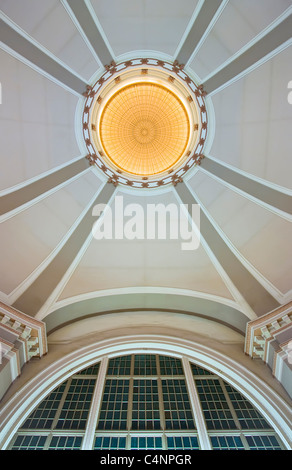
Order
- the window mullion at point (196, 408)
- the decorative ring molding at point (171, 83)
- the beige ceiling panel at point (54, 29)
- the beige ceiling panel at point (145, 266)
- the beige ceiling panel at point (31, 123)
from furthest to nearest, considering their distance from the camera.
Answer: the beige ceiling panel at point (145, 266) < the decorative ring molding at point (171, 83) < the beige ceiling panel at point (31, 123) < the beige ceiling panel at point (54, 29) < the window mullion at point (196, 408)

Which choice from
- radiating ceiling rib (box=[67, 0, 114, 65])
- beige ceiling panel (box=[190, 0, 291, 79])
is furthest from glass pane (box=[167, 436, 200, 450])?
radiating ceiling rib (box=[67, 0, 114, 65])

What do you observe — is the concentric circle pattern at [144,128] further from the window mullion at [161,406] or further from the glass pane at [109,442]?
the glass pane at [109,442]

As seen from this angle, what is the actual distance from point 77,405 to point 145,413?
154cm

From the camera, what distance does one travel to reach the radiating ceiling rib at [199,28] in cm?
776

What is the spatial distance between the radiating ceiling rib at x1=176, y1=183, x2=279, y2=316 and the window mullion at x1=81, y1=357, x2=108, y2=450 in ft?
15.0

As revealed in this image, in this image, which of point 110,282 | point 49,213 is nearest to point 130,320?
point 110,282

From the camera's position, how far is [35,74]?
27.4 ft

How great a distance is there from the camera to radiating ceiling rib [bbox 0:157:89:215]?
874cm

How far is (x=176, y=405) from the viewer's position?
21.5 feet

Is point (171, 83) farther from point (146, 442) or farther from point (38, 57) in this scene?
point (146, 442)

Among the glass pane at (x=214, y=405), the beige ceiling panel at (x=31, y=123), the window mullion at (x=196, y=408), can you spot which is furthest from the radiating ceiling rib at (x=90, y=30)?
the glass pane at (x=214, y=405)

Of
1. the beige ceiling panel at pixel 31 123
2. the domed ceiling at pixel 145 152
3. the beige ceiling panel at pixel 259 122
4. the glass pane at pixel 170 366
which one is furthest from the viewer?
the beige ceiling panel at pixel 259 122

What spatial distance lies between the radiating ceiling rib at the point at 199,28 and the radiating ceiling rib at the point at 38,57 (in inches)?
124
